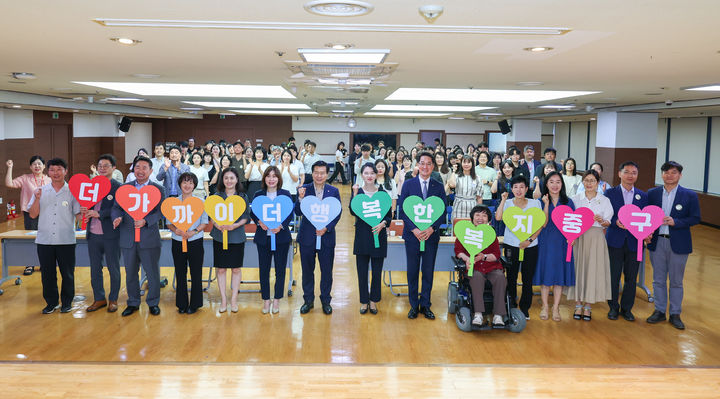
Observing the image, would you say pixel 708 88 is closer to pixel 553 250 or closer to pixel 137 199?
pixel 553 250

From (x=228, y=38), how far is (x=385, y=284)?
394cm

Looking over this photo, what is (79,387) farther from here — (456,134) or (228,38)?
(456,134)

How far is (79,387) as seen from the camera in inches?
156

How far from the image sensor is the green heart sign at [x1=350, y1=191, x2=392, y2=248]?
5.38 meters

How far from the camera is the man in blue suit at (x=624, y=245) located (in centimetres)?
562

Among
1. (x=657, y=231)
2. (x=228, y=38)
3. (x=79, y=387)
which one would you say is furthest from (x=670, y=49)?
(x=79, y=387)

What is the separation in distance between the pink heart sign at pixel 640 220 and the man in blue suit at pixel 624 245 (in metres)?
0.13

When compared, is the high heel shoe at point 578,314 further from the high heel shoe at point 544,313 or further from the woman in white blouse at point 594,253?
the high heel shoe at point 544,313

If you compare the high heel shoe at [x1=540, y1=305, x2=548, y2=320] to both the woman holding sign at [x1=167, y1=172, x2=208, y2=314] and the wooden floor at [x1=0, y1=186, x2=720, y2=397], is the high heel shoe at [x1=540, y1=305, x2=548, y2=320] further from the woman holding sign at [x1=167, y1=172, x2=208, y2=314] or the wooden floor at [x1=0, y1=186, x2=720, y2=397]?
the woman holding sign at [x1=167, y1=172, x2=208, y2=314]

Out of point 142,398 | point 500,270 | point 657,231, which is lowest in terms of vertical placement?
point 142,398

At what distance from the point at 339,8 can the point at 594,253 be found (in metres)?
3.91

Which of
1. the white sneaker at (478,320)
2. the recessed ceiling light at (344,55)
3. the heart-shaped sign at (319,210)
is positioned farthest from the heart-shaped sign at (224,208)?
the white sneaker at (478,320)

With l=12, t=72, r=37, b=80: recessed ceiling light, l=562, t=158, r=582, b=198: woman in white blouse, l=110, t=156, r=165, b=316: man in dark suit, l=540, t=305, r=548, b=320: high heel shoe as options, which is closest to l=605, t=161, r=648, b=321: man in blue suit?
l=540, t=305, r=548, b=320: high heel shoe

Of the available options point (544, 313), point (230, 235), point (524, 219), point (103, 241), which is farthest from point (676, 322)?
point (103, 241)
